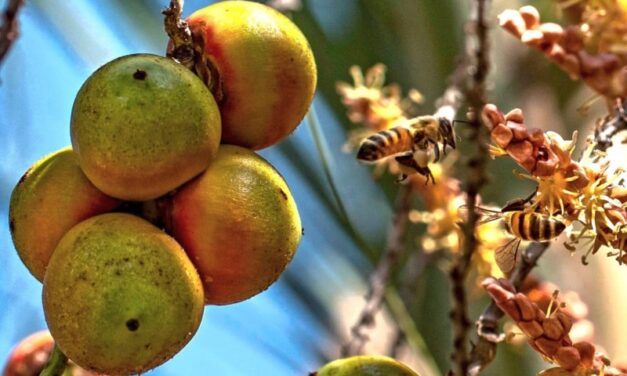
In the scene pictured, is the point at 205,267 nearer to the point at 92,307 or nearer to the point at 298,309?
the point at 92,307

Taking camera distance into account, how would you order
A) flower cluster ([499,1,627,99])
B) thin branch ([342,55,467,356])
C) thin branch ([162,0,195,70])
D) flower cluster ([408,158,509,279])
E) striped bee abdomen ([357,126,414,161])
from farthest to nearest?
flower cluster ([408,158,509,279]) → thin branch ([342,55,467,356]) → striped bee abdomen ([357,126,414,161]) → flower cluster ([499,1,627,99]) → thin branch ([162,0,195,70])

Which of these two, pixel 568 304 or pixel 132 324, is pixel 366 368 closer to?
pixel 132 324

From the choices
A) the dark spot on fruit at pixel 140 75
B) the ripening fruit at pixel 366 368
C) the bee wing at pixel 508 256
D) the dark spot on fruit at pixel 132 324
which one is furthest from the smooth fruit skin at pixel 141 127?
the bee wing at pixel 508 256

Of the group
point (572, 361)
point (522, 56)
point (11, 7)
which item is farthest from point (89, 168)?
point (522, 56)

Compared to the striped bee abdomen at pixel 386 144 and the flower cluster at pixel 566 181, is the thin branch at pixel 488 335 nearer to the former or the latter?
the flower cluster at pixel 566 181

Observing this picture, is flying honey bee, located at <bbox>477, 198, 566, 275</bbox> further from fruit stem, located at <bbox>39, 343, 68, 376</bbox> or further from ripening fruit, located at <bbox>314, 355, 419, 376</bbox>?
fruit stem, located at <bbox>39, 343, 68, 376</bbox>

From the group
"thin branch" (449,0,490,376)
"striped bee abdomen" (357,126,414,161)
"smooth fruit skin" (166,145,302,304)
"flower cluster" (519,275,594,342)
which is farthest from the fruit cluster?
"flower cluster" (519,275,594,342)
